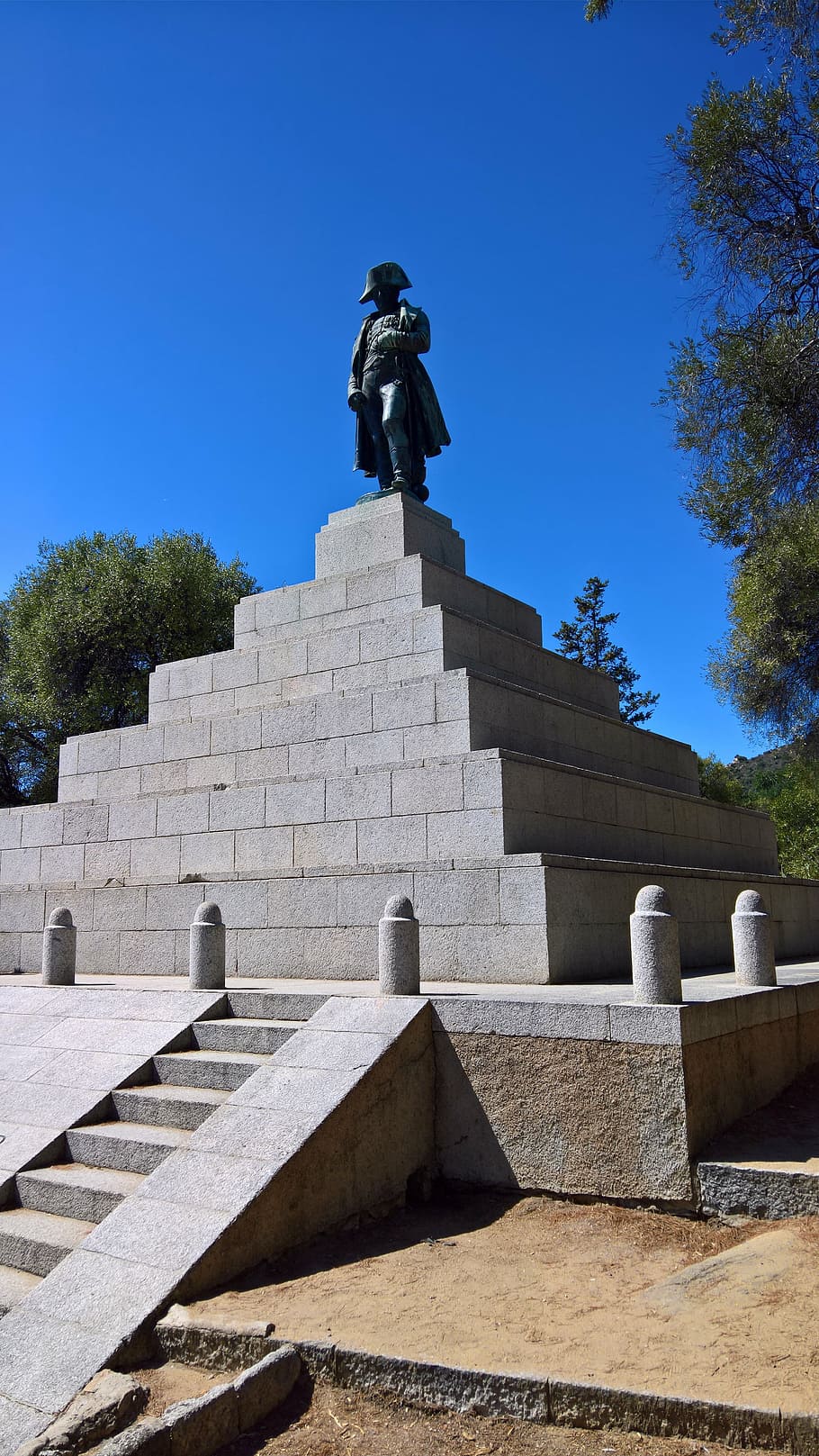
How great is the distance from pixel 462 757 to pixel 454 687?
1039 mm

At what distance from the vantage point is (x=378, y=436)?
53.6 ft

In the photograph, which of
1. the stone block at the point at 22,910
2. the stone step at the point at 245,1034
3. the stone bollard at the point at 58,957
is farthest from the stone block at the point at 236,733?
the stone step at the point at 245,1034

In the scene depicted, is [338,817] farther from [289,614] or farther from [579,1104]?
[579,1104]

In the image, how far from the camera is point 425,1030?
7852mm

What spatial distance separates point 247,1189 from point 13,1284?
1.74 m

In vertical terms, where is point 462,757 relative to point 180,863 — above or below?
above

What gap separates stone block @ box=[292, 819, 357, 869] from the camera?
12070 mm

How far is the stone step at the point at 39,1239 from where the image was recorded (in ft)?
21.9

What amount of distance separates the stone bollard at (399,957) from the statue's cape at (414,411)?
9918 millimetres

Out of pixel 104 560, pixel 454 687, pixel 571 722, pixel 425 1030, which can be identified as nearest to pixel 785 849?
pixel 104 560

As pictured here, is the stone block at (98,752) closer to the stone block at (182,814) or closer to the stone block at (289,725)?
the stone block at (182,814)

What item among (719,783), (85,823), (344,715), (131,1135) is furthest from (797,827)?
(131,1135)

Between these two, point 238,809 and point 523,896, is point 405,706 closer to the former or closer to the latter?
point 238,809

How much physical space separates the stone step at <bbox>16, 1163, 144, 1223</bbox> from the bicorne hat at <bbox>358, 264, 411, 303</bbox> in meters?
13.9
